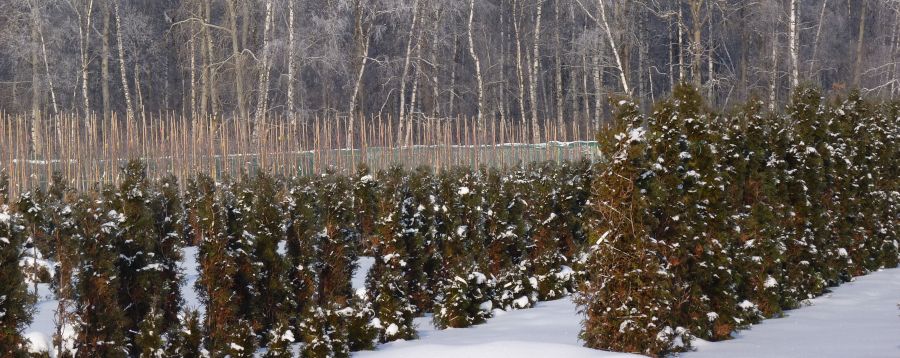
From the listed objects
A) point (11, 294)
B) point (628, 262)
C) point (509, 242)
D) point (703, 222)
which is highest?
point (703, 222)

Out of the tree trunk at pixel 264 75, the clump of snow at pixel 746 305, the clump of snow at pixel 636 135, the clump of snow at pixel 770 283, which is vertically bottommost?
the clump of snow at pixel 746 305

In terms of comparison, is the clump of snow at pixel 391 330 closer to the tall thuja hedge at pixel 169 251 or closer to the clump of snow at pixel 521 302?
the tall thuja hedge at pixel 169 251

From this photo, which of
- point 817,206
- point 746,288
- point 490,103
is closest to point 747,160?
point 746,288

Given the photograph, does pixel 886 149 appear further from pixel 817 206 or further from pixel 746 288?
pixel 746 288

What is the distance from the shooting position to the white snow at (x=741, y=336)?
616cm

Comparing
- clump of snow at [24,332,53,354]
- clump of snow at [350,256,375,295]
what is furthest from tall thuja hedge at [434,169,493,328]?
clump of snow at [24,332,53,354]

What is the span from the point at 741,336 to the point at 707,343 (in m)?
0.49

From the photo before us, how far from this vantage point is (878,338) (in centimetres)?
675

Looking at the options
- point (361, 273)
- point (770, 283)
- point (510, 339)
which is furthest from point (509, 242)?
point (510, 339)

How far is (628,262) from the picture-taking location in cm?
631

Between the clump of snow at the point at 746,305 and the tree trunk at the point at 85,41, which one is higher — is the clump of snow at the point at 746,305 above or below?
below

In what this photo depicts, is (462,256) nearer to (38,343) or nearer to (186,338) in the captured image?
(186,338)

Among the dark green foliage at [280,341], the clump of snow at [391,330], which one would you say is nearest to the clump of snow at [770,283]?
the clump of snow at [391,330]

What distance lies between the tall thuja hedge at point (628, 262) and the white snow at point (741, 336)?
0.82ft
